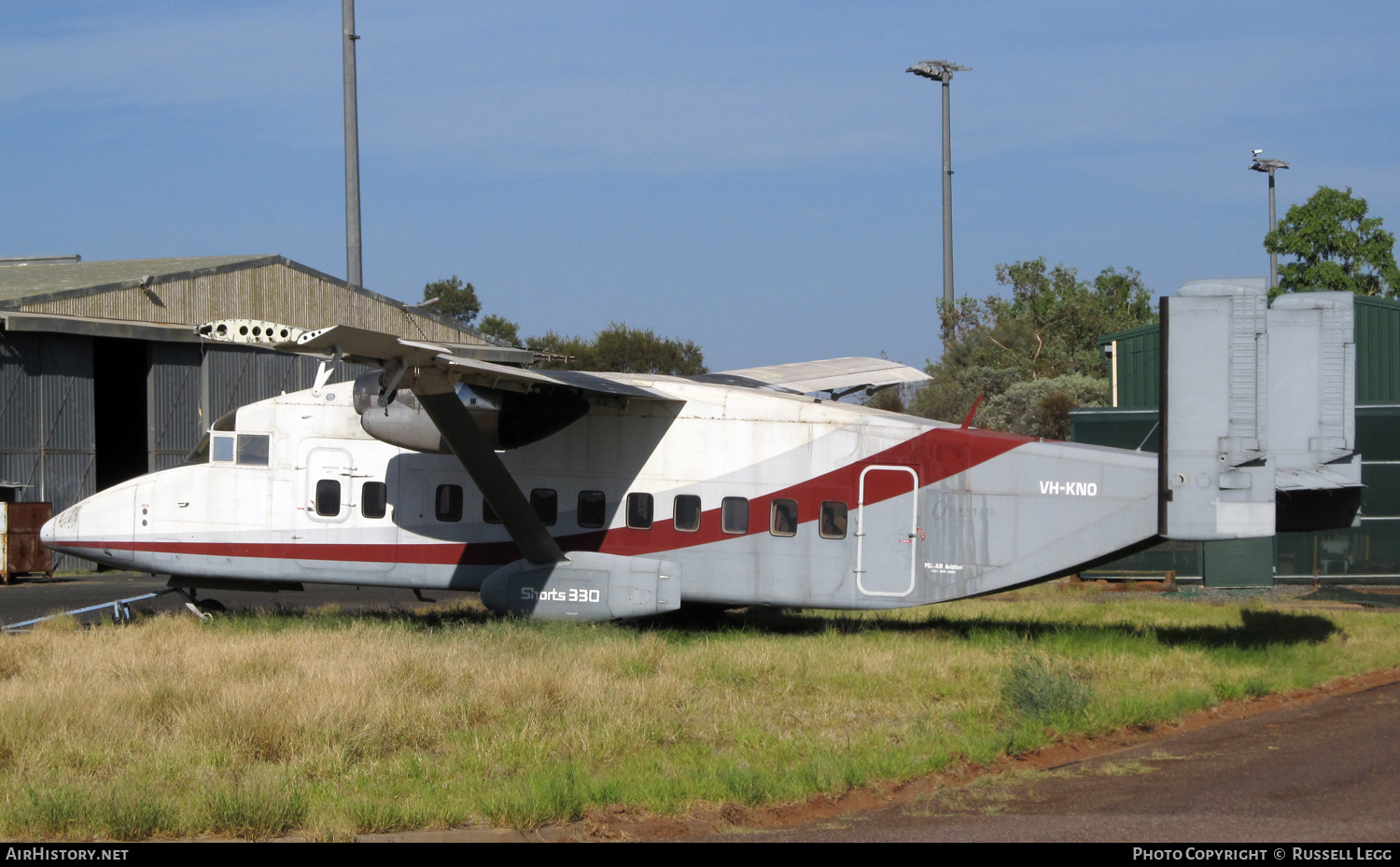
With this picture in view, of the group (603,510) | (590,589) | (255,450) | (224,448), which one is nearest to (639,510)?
(603,510)

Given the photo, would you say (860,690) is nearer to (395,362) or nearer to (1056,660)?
(1056,660)

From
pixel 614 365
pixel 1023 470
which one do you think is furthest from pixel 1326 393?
pixel 614 365

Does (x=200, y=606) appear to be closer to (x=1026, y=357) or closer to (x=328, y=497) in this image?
(x=328, y=497)

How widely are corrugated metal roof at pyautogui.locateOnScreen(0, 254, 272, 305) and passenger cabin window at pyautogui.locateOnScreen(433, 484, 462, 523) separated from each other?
19.7m

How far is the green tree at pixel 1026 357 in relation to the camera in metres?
42.4

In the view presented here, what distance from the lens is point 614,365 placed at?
75.2 m

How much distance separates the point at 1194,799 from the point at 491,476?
28.8 ft

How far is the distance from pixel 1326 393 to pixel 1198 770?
5.95 meters

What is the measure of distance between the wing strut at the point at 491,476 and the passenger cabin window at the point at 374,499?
2110mm

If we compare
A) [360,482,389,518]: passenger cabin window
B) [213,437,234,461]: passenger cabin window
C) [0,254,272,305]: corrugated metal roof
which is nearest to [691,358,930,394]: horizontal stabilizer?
[360,482,389,518]: passenger cabin window

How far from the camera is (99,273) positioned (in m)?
36.6

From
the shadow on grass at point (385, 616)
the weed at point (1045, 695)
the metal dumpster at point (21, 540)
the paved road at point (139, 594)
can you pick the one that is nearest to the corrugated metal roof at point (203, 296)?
the metal dumpster at point (21, 540)

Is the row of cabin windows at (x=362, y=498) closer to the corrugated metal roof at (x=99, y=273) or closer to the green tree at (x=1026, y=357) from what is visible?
the corrugated metal roof at (x=99, y=273)

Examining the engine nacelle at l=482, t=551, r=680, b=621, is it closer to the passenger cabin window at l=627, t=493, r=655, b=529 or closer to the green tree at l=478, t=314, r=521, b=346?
the passenger cabin window at l=627, t=493, r=655, b=529
